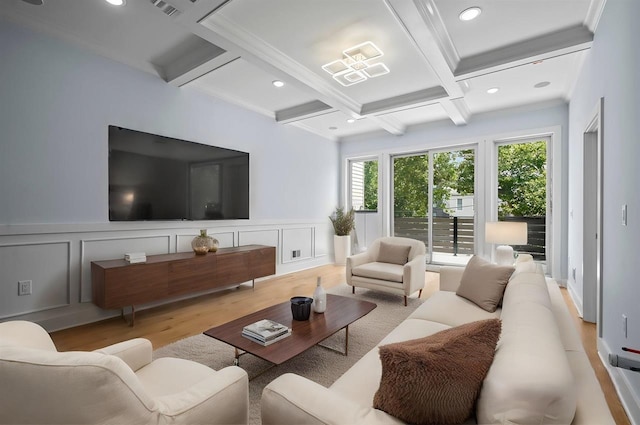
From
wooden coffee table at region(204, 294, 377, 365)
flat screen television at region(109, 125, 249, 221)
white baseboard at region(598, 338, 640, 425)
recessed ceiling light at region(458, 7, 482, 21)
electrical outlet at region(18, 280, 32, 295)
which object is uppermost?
recessed ceiling light at region(458, 7, 482, 21)

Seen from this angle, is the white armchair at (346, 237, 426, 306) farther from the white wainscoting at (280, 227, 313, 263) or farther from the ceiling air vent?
the ceiling air vent

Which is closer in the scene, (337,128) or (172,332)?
(172,332)

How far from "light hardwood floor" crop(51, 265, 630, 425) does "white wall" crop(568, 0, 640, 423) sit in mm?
178

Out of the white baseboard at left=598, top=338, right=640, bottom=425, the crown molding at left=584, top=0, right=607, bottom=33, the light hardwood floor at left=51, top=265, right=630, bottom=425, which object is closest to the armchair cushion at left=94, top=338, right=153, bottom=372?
the light hardwood floor at left=51, top=265, right=630, bottom=425

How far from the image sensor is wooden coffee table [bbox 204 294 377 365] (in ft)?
5.71

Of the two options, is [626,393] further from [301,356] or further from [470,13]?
[470,13]

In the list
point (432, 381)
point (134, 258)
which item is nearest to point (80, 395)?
point (432, 381)

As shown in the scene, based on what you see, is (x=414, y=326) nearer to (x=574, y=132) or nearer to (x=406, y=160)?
(x=574, y=132)

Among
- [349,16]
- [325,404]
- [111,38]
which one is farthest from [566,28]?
[111,38]

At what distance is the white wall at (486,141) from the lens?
Answer: 4.24 metres

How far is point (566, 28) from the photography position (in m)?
2.67

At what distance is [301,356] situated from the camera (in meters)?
2.27

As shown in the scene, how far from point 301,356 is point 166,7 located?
2801 mm

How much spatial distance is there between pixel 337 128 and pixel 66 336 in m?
4.82
